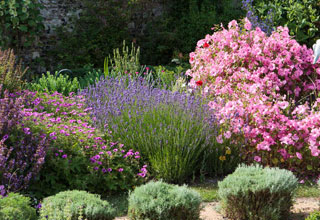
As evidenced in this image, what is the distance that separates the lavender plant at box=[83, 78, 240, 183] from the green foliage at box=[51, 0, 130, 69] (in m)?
4.87

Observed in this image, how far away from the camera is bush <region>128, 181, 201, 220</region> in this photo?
319 centimetres

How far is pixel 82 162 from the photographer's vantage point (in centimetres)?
433

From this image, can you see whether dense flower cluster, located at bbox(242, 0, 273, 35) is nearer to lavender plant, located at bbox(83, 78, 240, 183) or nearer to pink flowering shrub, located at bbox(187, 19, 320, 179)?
pink flowering shrub, located at bbox(187, 19, 320, 179)

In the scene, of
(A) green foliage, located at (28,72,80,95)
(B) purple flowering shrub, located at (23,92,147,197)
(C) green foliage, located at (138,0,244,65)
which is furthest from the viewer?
(C) green foliage, located at (138,0,244,65)

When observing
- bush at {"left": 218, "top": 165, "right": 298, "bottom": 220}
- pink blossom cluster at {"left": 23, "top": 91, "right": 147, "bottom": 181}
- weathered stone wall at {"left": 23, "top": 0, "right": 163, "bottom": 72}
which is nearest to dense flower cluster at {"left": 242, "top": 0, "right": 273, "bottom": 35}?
weathered stone wall at {"left": 23, "top": 0, "right": 163, "bottom": 72}

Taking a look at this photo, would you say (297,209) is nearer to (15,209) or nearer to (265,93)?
(265,93)

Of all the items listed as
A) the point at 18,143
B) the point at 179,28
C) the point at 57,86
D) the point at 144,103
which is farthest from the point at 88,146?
the point at 179,28

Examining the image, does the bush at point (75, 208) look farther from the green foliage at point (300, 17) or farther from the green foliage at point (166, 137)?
the green foliage at point (300, 17)

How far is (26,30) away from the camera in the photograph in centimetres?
905

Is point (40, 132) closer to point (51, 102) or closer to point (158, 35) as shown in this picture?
point (51, 102)

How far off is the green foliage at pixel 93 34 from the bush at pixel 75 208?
679cm

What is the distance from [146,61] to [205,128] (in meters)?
6.27

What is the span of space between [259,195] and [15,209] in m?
1.76

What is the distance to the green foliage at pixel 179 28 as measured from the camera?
10758 mm
